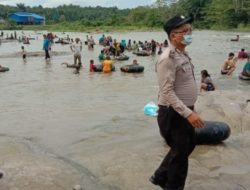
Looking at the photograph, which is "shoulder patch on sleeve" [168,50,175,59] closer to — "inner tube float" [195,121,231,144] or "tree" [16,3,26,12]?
"inner tube float" [195,121,231,144]

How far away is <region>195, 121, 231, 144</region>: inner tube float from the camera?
7.63 metres

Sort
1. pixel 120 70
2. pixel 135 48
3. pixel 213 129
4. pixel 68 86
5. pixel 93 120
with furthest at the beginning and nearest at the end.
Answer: pixel 135 48 < pixel 120 70 < pixel 68 86 < pixel 93 120 < pixel 213 129

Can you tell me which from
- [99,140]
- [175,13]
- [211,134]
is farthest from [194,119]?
[175,13]

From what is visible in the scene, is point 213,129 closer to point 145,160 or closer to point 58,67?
point 145,160

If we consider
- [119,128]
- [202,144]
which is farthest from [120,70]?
[202,144]

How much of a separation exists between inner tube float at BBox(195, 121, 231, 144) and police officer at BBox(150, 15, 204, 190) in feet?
9.81

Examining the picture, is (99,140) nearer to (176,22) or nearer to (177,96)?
(177,96)

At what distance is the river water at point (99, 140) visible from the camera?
19.8 feet

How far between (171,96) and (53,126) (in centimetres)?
631

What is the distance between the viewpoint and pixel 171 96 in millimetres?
4391

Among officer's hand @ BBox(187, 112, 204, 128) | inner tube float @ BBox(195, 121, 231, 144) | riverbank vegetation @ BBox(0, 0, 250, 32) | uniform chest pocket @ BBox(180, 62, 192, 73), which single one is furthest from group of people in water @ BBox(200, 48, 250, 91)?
riverbank vegetation @ BBox(0, 0, 250, 32)

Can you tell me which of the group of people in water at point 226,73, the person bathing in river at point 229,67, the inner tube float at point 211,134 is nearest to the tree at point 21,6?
the person bathing in river at point 229,67

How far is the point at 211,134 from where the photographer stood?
763cm

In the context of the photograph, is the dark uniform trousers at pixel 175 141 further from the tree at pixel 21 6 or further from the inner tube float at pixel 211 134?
the tree at pixel 21 6
